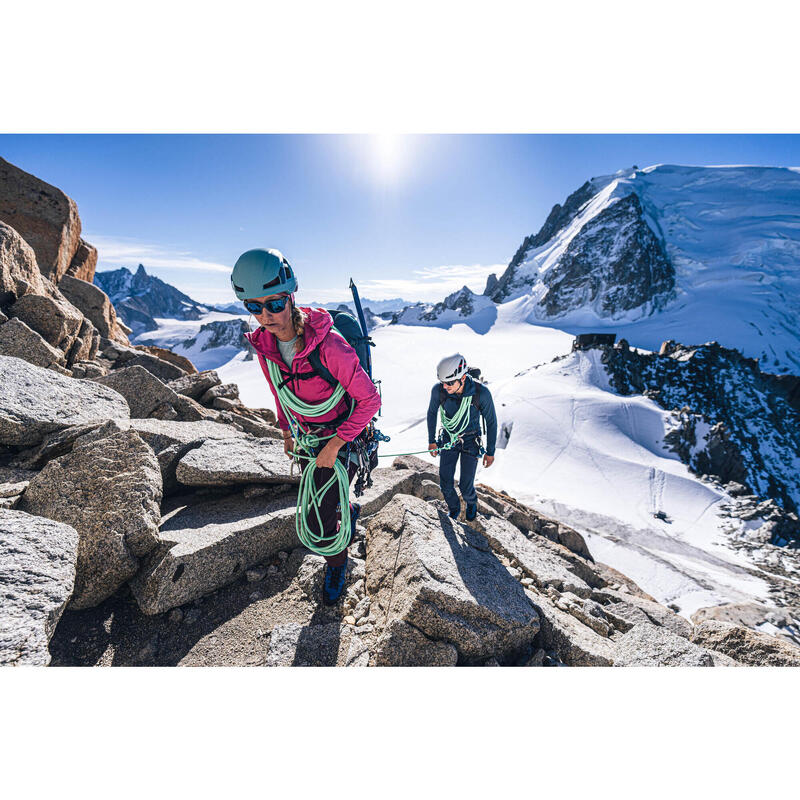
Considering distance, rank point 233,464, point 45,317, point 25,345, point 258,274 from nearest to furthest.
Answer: point 258,274 < point 233,464 < point 25,345 < point 45,317

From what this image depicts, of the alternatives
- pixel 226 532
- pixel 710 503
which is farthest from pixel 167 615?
pixel 710 503

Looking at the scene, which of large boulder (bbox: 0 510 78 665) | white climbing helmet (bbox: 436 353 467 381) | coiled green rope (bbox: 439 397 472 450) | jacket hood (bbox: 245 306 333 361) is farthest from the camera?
coiled green rope (bbox: 439 397 472 450)

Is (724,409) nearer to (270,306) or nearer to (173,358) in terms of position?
(270,306)

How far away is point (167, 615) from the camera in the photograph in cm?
347

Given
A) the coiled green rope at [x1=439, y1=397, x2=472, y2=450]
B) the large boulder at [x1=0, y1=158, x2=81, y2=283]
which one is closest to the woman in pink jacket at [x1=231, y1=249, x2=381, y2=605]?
the coiled green rope at [x1=439, y1=397, x2=472, y2=450]

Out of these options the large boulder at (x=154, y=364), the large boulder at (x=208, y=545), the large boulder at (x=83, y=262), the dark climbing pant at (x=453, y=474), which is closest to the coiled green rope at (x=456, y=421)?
the dark climbing pant at (x=453, y=474)

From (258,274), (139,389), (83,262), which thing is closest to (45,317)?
(139,389)

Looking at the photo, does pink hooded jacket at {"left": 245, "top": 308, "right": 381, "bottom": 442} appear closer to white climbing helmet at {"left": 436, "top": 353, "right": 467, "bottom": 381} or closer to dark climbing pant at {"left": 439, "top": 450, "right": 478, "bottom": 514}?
white climbing helmet at {"left": 436, "top": 353, "right": 467, "bottom": 381}

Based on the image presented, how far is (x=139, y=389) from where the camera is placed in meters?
6.75

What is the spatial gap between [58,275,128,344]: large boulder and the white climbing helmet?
35.7ft

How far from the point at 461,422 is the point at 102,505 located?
4.38 m

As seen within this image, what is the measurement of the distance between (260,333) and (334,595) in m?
2.66

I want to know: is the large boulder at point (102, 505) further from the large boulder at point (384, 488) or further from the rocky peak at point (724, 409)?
the rocky peak at point (724, 409)

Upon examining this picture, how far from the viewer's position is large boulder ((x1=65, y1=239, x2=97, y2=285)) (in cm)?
1226
